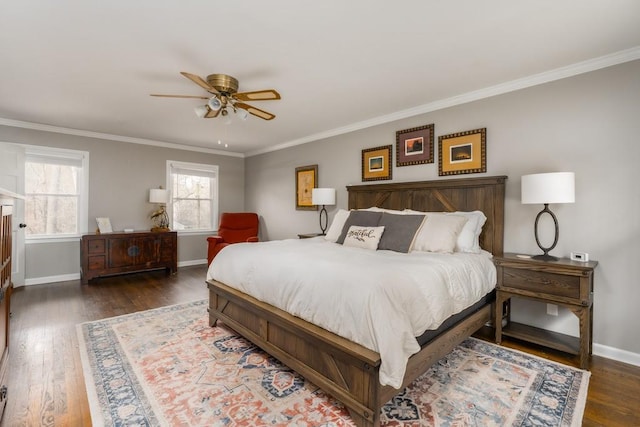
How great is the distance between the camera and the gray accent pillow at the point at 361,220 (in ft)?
10.6

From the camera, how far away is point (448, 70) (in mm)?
2738

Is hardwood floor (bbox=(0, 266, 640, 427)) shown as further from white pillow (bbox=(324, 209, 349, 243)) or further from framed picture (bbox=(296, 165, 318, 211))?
framed picture (bbox=(296, 165, 318, 211))

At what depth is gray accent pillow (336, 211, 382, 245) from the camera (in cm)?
324

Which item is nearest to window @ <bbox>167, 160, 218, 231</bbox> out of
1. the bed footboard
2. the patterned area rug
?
the patterned area rug

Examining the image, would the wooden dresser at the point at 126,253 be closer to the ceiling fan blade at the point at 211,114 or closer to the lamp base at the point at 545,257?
the ceiling fan blade at the point at 211,114

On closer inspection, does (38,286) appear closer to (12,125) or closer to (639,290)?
(12,125)

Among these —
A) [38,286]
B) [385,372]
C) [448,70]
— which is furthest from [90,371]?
[448,70]

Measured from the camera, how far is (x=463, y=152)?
334 cm

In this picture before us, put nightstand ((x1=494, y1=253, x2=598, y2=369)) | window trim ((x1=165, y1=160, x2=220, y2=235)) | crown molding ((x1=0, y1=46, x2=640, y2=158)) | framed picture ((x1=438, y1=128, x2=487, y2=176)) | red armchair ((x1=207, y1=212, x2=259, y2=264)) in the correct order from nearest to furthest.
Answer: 1. nightstand ((x1=494, y1=253, x2=598, y2=369))
2. crown molding ((x1=0, y1=46, x2=640, y2=158))
3. framed picture ((x1=438, y1=128, x2=487, y2=176))
4. red armchair ((x1=207, y1=212, x2=259, y2=264))
5. window trim ((x1=165, y1=160, x2=220, y2=235))

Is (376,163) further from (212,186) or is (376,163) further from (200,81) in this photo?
(212,186)

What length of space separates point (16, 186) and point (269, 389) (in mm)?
4760

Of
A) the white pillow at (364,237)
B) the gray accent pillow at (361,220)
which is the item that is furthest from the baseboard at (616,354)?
the gray accent pillow at (361,220)

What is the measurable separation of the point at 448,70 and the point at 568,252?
6.39 ft

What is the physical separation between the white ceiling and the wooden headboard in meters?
0.93
